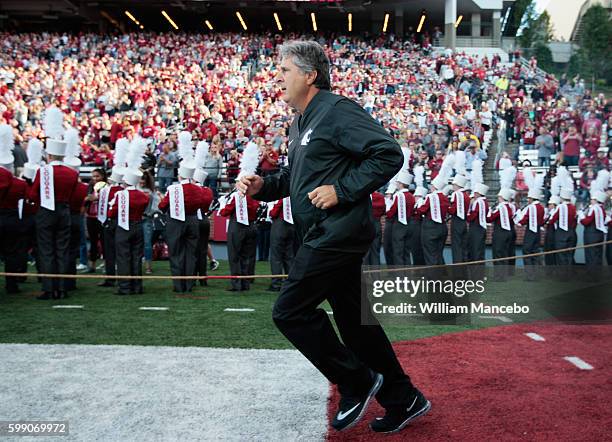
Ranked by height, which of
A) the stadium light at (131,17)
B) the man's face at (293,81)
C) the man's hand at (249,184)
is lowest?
the man's hand at (249,184)

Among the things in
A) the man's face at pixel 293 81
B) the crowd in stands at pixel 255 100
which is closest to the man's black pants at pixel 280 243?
the crowd in stands at pixel 255 100

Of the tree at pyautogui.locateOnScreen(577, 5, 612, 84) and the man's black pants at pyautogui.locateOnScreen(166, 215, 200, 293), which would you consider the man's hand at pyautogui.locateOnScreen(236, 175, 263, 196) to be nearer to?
the man's black pants at pyautogui.locateOnScreen(166, 215, 200, 293)

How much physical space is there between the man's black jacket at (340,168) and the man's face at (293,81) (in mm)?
69

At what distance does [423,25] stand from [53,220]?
29990mm

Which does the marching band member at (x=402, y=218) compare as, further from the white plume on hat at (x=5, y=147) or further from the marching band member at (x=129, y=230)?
the white plume on hat at (x=5, y=147)

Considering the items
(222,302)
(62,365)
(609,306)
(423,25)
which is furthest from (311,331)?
(423,25)

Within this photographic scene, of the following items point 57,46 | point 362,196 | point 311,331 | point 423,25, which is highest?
point 423,25

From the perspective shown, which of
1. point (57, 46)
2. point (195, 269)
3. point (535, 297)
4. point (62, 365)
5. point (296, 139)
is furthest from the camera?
point (57, 46)

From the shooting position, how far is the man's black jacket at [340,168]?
125 inches

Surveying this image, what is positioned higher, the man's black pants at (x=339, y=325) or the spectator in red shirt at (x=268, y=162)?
the spectator in red shirt at (x=268, y=162)

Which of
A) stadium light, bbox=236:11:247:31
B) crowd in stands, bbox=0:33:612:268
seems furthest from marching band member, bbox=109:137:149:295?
stadium light, bbox=236:11:247:31

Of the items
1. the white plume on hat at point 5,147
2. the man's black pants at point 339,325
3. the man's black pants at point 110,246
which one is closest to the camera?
the man's black pants at point 339,325

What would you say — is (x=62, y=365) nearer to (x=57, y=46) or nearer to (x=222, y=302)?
(x=222, y=302)

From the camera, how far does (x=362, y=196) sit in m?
3.18
